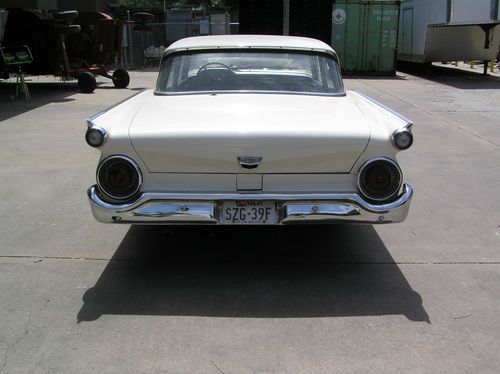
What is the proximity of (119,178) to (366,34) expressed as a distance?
18002 millimetres

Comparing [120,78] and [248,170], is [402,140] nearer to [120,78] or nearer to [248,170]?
[248,170]

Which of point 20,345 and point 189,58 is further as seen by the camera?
point 189,58

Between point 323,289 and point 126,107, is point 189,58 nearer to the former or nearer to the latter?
point 126,107

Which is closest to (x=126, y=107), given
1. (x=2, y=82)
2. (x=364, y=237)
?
(x=364, y=237)

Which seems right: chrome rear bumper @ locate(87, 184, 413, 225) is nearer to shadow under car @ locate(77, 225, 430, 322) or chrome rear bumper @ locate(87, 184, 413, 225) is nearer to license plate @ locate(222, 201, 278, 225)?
license plate @ locate(222, 201, 278, 225)

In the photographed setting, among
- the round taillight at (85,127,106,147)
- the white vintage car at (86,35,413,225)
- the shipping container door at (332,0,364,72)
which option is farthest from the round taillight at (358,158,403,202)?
the shipping container door at (332,0,364,72)

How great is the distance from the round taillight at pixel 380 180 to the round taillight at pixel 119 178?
1456mm

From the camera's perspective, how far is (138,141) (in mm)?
3592

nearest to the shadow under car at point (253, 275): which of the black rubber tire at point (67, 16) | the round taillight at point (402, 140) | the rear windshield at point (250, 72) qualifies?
the round taillight at point (402, 140)

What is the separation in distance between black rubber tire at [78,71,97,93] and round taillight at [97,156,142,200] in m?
11.8

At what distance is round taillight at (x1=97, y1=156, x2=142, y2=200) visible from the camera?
3639 mm

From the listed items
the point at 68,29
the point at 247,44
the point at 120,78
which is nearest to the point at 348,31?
the point at 120,78

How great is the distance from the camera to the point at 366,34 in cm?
2011

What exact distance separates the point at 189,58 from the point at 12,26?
38.4 feet
